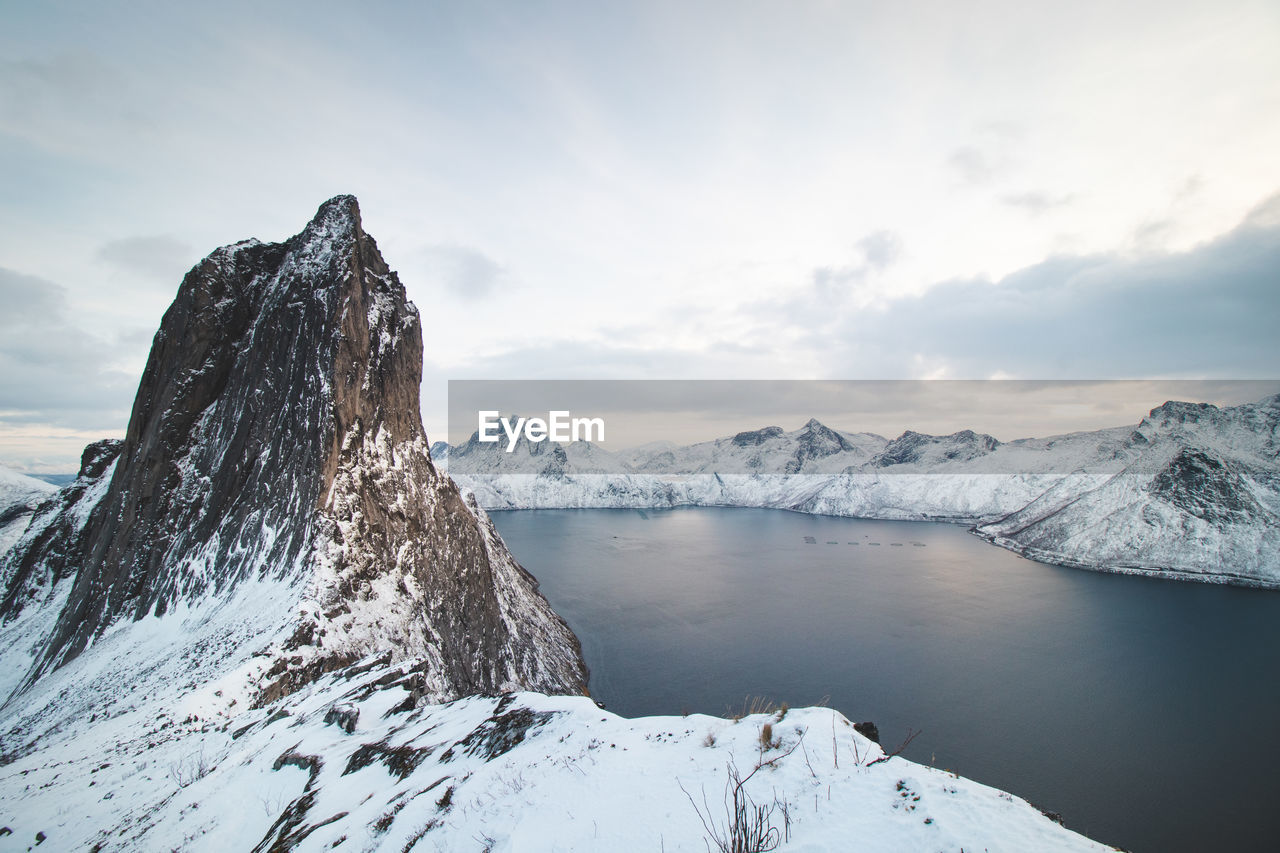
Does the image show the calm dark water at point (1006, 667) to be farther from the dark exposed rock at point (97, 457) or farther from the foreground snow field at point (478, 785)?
the dark exposed rock at point (97, 457)

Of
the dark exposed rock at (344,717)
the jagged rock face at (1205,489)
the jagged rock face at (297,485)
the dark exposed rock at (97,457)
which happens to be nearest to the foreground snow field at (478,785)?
the dark exposed rock at (344,717)

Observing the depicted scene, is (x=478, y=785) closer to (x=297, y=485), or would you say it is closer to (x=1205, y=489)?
(x=297, y=485)

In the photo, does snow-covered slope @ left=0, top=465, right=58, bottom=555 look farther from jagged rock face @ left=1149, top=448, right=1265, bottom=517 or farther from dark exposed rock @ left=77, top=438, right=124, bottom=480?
jagged rock face @ left=1149, top=448, right=1265, bottom=517

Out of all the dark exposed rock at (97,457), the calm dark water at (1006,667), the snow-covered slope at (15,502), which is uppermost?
the dark exposed rock at (97,457)

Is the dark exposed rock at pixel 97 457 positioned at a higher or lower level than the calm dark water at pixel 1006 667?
higher

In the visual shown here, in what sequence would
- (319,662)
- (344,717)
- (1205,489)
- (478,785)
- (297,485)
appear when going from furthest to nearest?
(1205,489) → (297,485) → (319,662) → (344,717) → (478,785)

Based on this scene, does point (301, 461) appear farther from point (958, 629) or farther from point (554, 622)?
point (958, 629)

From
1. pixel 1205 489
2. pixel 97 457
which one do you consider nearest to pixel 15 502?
pixel 97 457
